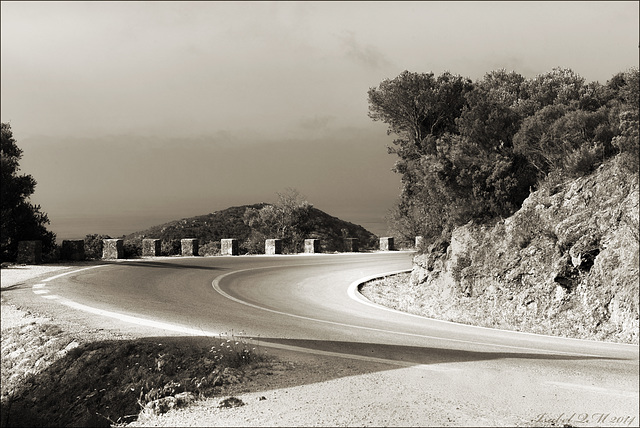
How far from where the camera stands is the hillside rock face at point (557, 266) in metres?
11.2

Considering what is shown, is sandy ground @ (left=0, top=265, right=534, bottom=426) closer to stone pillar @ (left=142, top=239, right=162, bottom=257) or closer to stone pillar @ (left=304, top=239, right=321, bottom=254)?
stone pillar @ (left=142, top=239, right=162, bottom=257)

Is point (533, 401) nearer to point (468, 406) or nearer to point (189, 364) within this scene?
point (468, 406)

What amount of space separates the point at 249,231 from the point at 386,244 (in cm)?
1817

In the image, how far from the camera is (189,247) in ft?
99.0

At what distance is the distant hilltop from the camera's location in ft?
113

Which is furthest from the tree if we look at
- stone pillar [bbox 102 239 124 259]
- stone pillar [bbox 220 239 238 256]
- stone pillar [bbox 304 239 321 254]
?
stone pillar [bbox 304 239 321 254]

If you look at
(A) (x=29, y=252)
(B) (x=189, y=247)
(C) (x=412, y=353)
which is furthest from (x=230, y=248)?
(C) (x=412, y=353)

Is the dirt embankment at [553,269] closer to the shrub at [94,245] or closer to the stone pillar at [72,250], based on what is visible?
the stone pillar at [72,250]

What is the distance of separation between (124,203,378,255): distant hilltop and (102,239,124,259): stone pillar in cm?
128

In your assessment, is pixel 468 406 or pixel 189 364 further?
pixel 189 364

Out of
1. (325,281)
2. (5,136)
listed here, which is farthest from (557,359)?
(5,136)

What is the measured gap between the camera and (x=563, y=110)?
1548cm

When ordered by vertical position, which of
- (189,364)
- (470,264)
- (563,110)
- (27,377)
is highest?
(563,110)

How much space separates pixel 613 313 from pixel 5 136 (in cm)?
2515
